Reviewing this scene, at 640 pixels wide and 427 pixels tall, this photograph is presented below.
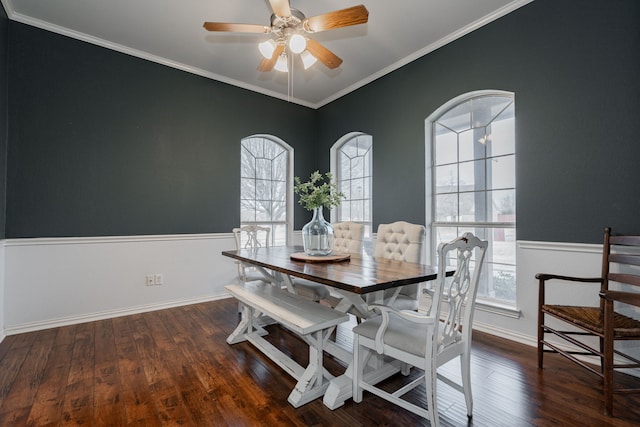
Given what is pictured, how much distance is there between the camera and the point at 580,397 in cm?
184

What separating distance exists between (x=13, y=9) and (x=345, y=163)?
3950mm

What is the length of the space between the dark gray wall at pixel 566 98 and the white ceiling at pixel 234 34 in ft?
1.01

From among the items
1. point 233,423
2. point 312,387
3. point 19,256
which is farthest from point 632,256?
point 19,256

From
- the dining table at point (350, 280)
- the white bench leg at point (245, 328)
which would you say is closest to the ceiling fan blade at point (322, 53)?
the dining table at point (350, 280)

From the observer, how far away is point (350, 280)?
1.70m

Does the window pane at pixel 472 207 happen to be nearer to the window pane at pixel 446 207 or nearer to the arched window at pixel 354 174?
the window pane at pixel 446 207

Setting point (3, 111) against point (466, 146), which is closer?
point (3, 111)

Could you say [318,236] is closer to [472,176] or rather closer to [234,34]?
[472,176]

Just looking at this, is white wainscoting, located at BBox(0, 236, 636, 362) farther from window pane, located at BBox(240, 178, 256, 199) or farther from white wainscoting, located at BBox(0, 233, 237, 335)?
window pane, located at BBox(240, 178, 256, 199)

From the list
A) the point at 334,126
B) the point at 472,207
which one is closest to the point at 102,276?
the point at 334,126

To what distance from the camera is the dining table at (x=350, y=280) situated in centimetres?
167

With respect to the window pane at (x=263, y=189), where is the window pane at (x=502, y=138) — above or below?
above

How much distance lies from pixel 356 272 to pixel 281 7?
6.14 ft

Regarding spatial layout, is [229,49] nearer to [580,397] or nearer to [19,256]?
[19,256]
